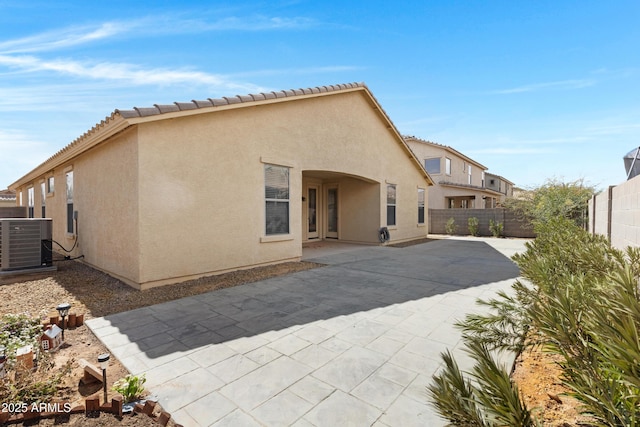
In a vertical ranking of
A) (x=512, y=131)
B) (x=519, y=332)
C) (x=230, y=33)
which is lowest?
(x=519, y=332)

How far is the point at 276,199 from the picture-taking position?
8336mm

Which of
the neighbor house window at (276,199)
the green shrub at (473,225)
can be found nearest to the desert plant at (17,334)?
the neighbor house window at (276,199)

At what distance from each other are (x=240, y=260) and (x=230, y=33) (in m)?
6.27

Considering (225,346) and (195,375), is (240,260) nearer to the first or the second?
(225,346)

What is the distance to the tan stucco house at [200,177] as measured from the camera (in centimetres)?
593

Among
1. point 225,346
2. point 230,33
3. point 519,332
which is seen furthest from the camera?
point 230,33

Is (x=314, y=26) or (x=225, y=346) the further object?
(x=314, y=26)

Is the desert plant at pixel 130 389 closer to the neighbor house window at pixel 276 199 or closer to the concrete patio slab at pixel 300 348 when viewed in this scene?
the concrete patio slab at pixel 300 348

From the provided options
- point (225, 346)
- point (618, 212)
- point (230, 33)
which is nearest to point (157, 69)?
point (230, 33)

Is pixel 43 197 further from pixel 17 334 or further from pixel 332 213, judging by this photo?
pixel 332 213

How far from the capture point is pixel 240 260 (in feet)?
24.2

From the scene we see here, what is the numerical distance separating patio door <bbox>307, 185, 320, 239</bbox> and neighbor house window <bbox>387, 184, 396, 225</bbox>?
3402 mm

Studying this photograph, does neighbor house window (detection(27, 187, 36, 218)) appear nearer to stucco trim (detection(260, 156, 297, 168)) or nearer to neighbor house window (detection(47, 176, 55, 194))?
neighbor house window (detection(47, 176, 55, 194))

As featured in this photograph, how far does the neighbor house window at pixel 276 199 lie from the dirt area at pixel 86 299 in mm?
1118
